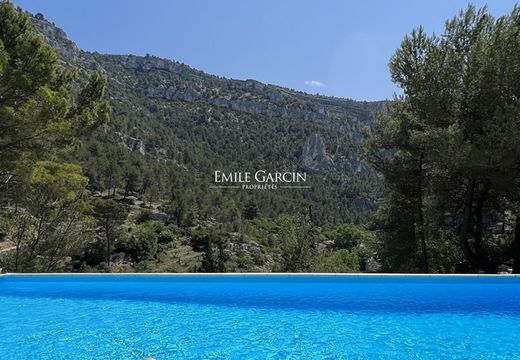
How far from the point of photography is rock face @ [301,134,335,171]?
7944 cm

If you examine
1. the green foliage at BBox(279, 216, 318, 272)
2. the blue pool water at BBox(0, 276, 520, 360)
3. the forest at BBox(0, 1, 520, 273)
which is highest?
the forest at BBox(0, 1, 520, 273)

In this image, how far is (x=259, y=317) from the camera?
6.79 m

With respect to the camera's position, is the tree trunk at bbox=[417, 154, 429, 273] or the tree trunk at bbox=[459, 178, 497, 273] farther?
the tree trunk at bbox=[417, 154, 429, 273]

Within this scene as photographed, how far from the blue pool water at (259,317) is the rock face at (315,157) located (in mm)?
70164

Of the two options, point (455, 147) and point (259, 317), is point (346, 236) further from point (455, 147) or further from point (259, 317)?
point (259, 317)

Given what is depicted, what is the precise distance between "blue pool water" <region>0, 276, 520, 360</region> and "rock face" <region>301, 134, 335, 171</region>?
70164mm

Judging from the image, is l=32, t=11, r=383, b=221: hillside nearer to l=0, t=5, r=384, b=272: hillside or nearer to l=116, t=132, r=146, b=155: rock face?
l=116, t=132, r=146, b=155: rock face

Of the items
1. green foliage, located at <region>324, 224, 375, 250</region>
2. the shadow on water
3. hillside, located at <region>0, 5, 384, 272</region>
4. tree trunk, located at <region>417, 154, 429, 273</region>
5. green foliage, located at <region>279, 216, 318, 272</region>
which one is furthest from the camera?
green foliage, located at <region>324, 224, 375, 250</region>

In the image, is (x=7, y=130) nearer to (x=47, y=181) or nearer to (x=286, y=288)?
(x=47, y=181)

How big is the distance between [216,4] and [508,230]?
14650 millimetres

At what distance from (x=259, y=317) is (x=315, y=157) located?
74.7m

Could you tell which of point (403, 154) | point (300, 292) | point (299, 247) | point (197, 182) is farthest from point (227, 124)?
point (300, 292)

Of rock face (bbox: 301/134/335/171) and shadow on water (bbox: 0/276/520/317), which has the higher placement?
rock face (bbox: 301/134/335/171)

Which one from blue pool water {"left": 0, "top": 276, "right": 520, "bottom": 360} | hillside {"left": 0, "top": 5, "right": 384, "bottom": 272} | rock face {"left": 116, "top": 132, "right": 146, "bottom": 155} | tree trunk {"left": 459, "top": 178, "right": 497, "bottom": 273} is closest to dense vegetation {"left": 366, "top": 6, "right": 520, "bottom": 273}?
tree trunk {"left": 459, "top": 178, "right": 497, "bottom": 273}
